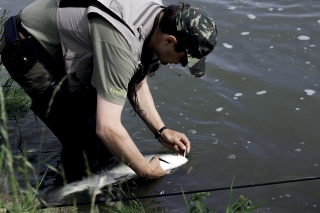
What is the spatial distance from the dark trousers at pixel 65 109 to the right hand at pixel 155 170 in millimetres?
533

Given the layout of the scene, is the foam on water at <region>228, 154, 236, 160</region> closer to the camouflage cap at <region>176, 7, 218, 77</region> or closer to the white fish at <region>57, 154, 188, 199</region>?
the white fish at <region>57, 154, 188, 199</region>

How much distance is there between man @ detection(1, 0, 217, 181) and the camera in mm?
3914

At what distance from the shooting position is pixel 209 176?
211 inches

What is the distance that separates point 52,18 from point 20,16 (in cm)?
36

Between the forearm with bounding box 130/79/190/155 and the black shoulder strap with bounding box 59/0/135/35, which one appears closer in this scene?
the black shoulder strap with bounding box 59/0/135/35

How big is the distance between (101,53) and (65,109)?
3.39 feet

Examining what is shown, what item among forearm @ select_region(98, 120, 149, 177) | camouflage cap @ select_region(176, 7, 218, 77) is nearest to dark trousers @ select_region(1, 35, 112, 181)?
forearm @ select_region(98, 120, 149, 177)

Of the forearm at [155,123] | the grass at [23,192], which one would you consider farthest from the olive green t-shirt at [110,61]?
the forearm at [155,123]

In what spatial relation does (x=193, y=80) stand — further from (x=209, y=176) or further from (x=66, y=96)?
(x=66, y=96)

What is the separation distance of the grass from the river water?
0.92 feet

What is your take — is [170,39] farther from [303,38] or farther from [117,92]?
[303,38]

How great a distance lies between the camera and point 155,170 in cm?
467

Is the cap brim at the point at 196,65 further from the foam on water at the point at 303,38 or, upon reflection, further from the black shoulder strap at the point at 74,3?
the foam on water at the point at 303,38

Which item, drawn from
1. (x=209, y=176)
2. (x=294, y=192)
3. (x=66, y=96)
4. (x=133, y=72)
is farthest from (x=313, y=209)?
(x=66, y=96)
